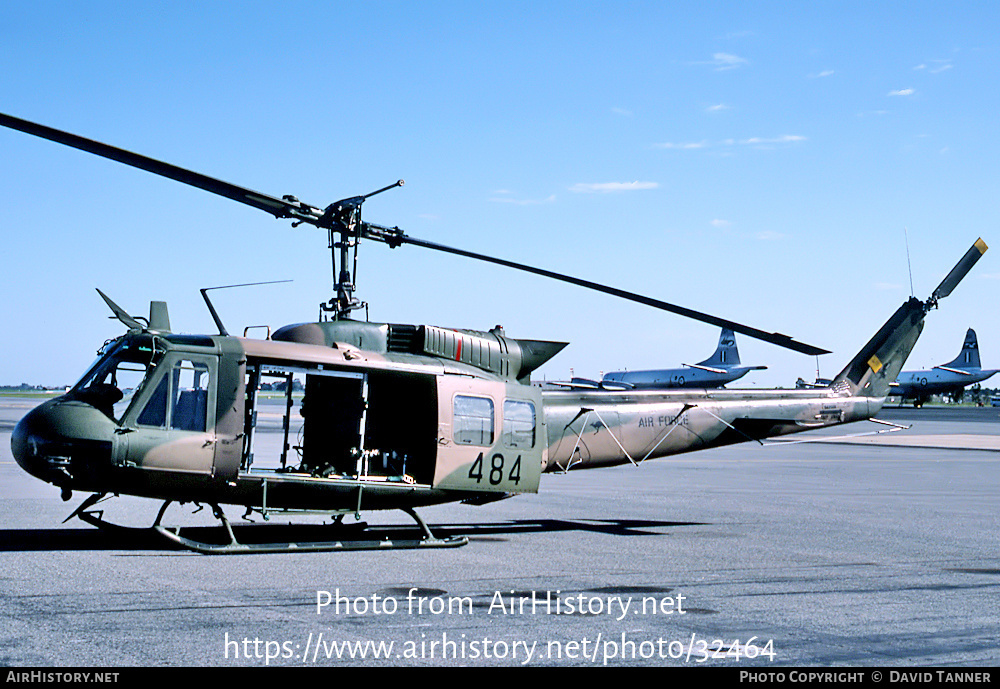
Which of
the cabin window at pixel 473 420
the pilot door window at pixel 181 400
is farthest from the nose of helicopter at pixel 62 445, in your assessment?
the cabin window at pixel 473 420

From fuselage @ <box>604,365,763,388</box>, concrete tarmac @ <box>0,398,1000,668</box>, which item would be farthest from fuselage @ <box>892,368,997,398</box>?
concrete tarmac @ <box>0,398,1000,668</box>

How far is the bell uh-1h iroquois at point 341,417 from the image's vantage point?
37.4 ft

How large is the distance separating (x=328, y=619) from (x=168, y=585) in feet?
7.53

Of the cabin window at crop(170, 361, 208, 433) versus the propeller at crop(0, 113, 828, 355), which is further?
the cabin window at crop(170, 361, 208, 433)

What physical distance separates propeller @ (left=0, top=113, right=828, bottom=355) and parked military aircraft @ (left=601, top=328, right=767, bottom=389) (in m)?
96.8

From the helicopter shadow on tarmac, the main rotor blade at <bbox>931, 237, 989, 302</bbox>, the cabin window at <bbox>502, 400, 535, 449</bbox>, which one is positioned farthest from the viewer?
the main rotor blade at <bbox>931, 237, 989, 302</bbox>

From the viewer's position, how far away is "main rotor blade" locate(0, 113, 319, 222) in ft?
31.2

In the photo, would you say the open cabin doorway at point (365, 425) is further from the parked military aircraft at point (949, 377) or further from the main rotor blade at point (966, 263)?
the parked military aircraft at point (949, 377)

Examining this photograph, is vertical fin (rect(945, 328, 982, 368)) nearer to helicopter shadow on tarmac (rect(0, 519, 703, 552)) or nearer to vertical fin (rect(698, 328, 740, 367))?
vertical fin (rect(698, 328, 740, 367))

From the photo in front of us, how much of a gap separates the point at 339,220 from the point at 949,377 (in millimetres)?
107401

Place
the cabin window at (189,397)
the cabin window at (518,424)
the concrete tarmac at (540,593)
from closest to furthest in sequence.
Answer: the concrete tarmac at (540,593)
the cabin window at (189,397)
the cabin window at (518,424)

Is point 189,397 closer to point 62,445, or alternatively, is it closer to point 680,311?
point 62,445

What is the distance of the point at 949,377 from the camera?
106 meters

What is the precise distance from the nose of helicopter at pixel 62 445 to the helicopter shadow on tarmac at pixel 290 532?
1203 mm
